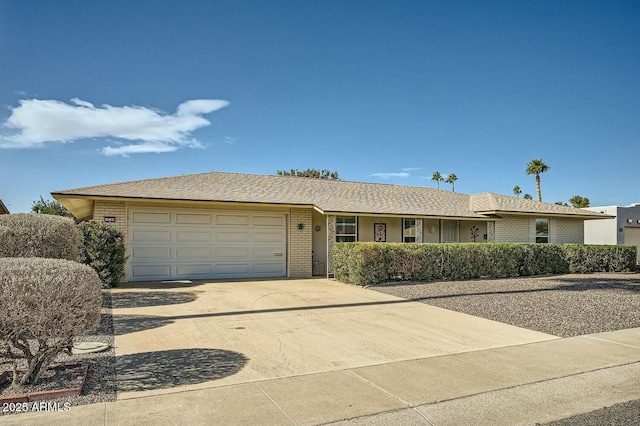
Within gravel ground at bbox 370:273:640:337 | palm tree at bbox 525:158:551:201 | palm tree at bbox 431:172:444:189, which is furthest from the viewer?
palm tree at bbox 431:172:444:189

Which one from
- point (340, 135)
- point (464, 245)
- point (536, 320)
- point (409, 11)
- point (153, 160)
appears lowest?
point (536, 320)

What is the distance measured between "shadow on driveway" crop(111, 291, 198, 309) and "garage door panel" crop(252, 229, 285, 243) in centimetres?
520

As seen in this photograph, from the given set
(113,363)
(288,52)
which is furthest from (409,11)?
(113,363)

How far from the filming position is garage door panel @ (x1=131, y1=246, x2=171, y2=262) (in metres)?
15.9

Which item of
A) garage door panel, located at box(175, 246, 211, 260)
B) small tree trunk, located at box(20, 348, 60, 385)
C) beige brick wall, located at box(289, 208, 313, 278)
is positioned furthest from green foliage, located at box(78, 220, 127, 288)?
small tree trunk, located at box(20, 348, 60, 385)

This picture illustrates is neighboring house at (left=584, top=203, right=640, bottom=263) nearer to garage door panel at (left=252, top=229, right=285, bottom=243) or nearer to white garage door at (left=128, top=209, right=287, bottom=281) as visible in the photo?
garage door panel at (left=252, top=229, right=285, bottom=243)

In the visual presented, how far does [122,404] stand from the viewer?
4570 millimetres

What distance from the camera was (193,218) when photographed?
16734 millimetres

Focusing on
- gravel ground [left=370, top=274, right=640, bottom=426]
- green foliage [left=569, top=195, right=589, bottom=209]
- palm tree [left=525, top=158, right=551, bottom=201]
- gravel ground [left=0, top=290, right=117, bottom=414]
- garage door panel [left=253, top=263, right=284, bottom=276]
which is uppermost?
palm tree [left=525, top=158, right=551, bottom=201]

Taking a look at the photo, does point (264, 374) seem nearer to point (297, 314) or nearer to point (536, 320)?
point (297, 314)

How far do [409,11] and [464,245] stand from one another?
28.2 ft

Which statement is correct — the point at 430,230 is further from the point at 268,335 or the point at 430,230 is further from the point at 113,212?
the point at 268,335

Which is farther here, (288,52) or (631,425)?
(288,52)

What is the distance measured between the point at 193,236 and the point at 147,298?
5035mm
